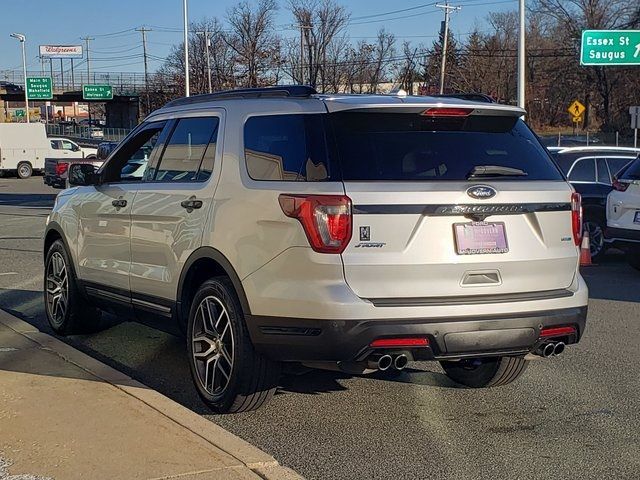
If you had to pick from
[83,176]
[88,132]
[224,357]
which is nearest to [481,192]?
→ [224,357]

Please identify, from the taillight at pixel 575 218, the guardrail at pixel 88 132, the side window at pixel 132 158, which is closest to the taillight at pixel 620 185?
the taillight at pixel 575 218

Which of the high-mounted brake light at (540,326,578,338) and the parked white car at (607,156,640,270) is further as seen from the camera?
the parked white car at (607,156,640,270)

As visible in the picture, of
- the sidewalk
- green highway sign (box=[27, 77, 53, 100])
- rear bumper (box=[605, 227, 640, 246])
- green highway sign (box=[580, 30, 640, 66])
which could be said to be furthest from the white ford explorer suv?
green highway sign (box=[27, 77, 53, 100])

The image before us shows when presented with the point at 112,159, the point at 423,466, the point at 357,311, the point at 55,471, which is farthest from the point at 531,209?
the point at 112,159

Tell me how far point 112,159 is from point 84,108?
197362 mm

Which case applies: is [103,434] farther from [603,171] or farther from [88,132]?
[88,132]

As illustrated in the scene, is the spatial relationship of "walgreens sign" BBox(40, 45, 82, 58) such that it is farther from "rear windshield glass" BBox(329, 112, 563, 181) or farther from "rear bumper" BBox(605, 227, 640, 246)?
"rear windshield glass" BBox(329, 112, 563, 181)

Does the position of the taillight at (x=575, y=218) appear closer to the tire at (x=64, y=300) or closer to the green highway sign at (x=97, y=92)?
the tire at (x=64, y=300)

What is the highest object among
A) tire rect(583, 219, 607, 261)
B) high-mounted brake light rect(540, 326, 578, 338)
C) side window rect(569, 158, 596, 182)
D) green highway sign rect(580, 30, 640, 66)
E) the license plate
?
green highway sign rect(580, 30, 640, 66)

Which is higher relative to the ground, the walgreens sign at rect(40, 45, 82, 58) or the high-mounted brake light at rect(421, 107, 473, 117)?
the walgreens sign at rect(40, 45, 82, 58)

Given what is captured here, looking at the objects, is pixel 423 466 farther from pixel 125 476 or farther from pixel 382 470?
pixel 125 476

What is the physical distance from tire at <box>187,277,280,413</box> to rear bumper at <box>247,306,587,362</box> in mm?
176

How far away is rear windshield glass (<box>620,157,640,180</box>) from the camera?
1055 cm

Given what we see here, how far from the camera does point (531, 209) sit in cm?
472
